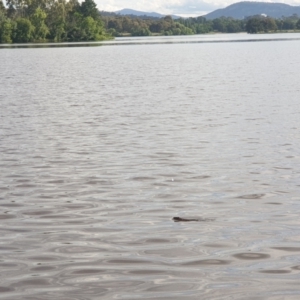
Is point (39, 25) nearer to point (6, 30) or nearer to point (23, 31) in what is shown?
point (23, 31)

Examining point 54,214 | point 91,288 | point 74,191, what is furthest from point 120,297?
point 74,191

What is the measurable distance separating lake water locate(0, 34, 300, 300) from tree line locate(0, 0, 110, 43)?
133m

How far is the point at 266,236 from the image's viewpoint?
8.00 metres

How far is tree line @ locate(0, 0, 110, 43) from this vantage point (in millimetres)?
150500

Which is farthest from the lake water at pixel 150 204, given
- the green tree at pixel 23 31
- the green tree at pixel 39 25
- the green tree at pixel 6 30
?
the green tree at pixel 39 25

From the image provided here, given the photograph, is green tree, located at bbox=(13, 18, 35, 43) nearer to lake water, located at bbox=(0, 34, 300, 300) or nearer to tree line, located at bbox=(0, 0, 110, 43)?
tree line, located at bbox=(0, 0, 110, 43)

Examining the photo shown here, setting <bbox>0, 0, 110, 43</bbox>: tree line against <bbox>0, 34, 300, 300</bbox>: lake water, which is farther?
<bbox>0, 0, 110, 43</bbox>: tree line

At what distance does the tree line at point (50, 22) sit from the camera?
494 ft

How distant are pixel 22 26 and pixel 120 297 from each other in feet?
482

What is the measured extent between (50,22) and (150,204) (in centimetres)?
15958

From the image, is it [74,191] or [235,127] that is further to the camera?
[235,127]

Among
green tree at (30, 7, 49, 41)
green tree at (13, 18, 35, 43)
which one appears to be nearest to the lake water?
green tree at (13, 18, 35, 43)

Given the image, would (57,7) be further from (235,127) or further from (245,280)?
(245,280)

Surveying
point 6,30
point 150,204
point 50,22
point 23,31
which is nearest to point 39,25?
point 23,31
